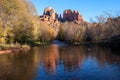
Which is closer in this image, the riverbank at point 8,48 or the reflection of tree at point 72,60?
the reflection of tree at point 72,60

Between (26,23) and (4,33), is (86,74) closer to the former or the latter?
(4,33)

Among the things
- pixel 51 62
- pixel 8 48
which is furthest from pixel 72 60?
pixel 8 48

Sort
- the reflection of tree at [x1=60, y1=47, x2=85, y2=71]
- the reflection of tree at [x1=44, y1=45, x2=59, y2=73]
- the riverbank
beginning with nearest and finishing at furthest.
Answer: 1. the reflection of tree at [x1=44, y1=45, x2=59, y2=73]
2. the reflection of tree at [x1=60, y1=47, x2=85, y2=71]
3. the riverbank

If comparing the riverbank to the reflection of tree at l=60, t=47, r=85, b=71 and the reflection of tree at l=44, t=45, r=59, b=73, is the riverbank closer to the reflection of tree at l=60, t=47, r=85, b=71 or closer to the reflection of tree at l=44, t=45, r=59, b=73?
the reflection of tree at l=44, t=45, r=59, b=73

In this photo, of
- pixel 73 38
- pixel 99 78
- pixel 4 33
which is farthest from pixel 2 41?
pixel 73 38

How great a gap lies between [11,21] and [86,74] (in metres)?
42.3

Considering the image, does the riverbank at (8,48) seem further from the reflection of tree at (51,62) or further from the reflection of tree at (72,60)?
the reflection of tree at (72,60)

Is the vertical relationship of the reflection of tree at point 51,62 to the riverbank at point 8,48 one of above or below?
below

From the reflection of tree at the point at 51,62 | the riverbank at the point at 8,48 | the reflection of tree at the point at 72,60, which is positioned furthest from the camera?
the riverbank at the point at 8,48

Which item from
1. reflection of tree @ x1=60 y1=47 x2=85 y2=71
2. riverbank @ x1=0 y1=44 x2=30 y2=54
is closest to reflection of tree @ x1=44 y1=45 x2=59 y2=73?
reflection of tree @ x1=60 y1=47 x2=85 y2=71

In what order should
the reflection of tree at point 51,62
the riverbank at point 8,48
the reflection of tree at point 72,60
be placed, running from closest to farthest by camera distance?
the reflection of tree at point 51,62, the reflection of tree at point 72,60, the riverbank at point 8,48

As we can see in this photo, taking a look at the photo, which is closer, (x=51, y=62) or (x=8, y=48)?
(x=51, y=62)

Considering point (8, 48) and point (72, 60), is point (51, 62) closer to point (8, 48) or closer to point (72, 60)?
point (72, 60)

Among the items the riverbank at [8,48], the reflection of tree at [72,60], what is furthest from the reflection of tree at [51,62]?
the riverbank at [8,48]
